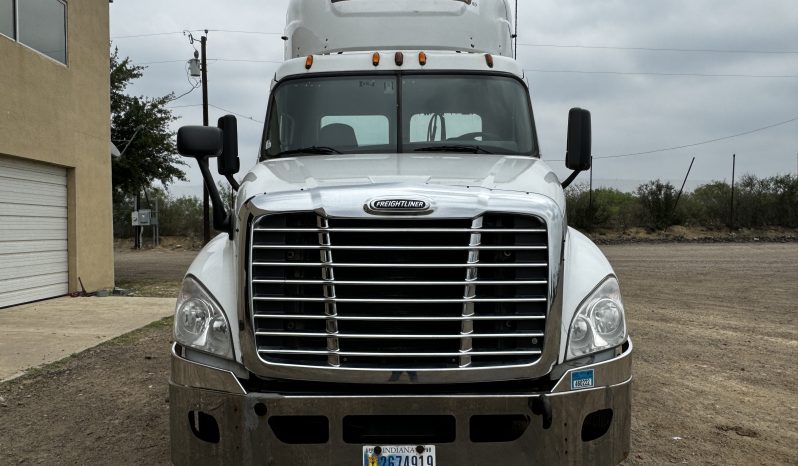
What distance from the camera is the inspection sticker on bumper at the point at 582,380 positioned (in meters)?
3.08

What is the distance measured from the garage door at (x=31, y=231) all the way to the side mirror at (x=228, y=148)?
7774mm

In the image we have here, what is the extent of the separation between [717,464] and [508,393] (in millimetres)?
2124

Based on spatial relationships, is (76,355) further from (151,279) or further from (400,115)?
(151,279)

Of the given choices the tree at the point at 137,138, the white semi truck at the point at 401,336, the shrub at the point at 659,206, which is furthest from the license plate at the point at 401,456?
the shrub at the point at 659,206

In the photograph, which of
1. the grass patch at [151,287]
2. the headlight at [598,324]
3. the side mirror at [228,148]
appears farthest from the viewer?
the grass patch at [151,287]

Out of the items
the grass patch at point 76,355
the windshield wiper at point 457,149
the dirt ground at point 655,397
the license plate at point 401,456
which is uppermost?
the windshield wiper at point 457,149

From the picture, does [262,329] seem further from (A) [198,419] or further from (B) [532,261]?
(B) [532,261]

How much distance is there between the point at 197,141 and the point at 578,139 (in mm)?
2506

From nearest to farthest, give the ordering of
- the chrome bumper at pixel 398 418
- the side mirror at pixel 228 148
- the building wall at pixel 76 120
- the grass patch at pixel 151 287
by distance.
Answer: the chrome bumper at pixel 398 418 < the side mirror at pixel 228 148 < the building wall at pixel 76 120 < the grass patch at pixel 151 287

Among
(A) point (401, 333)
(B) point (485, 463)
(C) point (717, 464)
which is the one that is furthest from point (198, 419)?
(C) point (717, 464)

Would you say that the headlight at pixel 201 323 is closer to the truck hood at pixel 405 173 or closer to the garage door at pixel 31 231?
the truck hood at pixel 405 173

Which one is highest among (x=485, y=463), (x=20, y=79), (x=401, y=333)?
(x=20, y=79)

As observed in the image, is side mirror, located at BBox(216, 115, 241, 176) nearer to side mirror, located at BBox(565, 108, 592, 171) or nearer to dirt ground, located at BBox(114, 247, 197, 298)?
side mirror, located at BBox(565, 108, 592, 171)

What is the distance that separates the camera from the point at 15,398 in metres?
5.89
